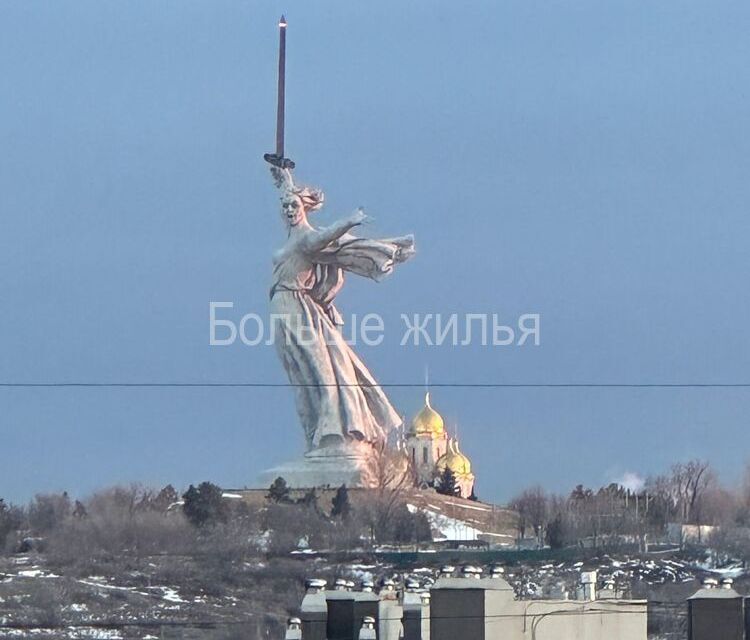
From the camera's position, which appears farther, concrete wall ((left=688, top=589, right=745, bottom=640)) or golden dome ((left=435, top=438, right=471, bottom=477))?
golden dome ((left=435, top=438, right=471, bottom=477))

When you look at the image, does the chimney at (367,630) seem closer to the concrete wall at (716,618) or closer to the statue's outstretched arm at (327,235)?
the concrete wall at (716,618)

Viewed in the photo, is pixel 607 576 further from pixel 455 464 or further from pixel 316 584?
pixel 316 584

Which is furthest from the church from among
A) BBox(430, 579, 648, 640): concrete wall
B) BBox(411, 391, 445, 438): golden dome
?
BBox(430, 579, 648, 640): concrete wall

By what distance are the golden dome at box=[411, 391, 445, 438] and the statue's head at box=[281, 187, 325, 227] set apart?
38.2 feet

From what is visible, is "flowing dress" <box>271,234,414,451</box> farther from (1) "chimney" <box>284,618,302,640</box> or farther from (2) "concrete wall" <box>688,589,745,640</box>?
(2) "concrete wall" <box>688,589,745,640</box>

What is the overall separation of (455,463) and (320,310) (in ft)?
24.6

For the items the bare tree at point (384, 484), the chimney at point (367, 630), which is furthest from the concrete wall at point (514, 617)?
the bare tree at point (384, 484)

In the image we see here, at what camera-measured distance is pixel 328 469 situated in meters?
81.0

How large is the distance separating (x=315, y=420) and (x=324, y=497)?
3.18m

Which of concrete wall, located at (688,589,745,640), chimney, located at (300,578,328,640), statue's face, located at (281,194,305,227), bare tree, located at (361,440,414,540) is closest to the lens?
concrete wall, located at (688,589,745,640)

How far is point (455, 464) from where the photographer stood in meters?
88.3

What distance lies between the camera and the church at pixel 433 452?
87188 mm

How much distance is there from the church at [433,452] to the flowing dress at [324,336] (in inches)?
138

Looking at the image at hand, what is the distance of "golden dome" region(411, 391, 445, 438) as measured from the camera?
9131cm
